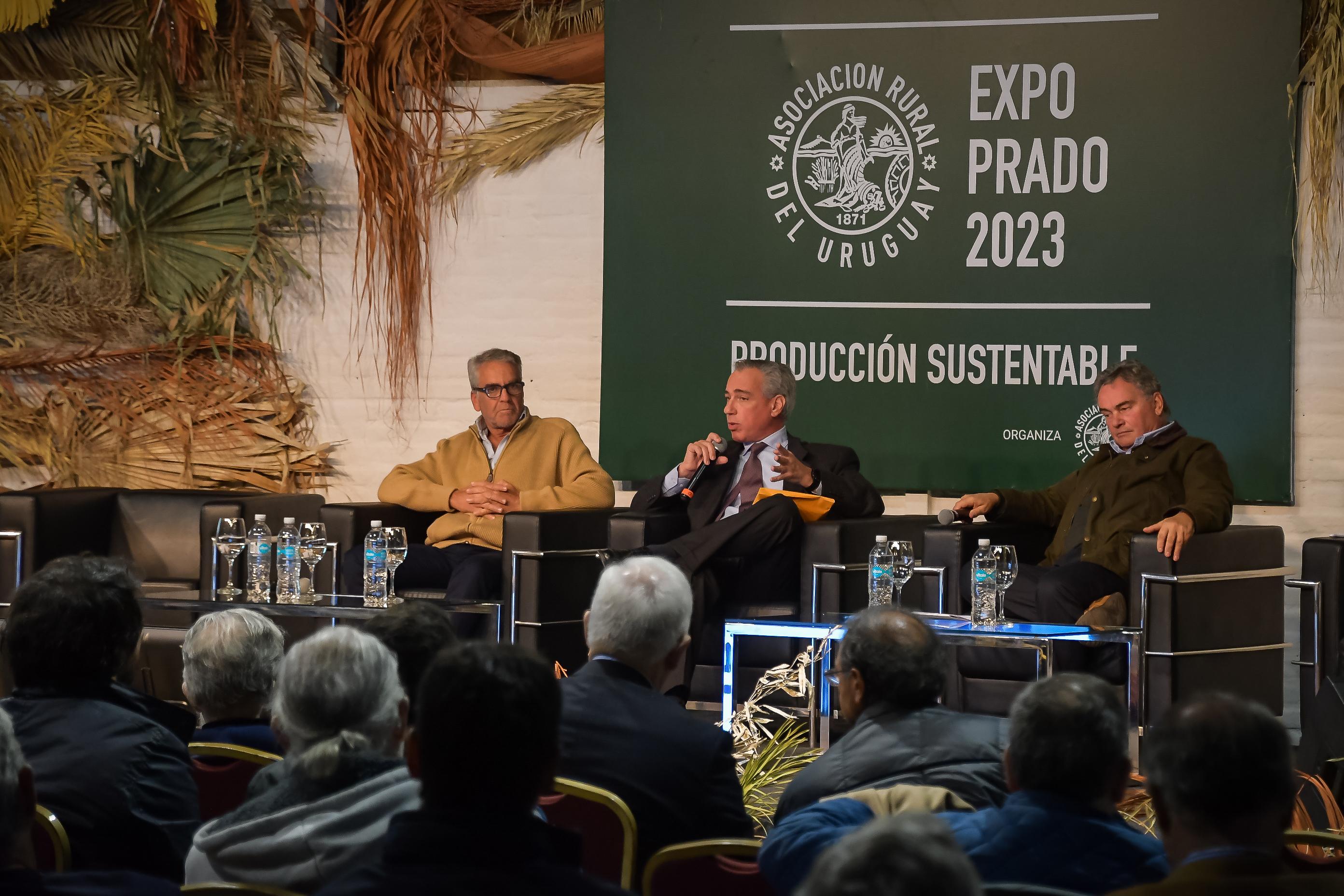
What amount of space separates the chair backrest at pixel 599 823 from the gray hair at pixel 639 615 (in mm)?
381

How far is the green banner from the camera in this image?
5668mm

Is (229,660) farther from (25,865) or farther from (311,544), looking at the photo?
(311,544)

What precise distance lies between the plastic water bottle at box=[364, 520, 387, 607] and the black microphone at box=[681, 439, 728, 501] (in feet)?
3.71

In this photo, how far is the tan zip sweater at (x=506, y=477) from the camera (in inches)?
214

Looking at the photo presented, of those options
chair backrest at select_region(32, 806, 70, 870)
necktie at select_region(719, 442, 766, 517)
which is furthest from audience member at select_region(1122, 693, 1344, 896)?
necktie at select_region(719, 442, 766, 517)

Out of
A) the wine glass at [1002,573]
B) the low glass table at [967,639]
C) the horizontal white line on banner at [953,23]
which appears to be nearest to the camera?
the low glass table at [967,639]

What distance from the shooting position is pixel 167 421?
6582 mm

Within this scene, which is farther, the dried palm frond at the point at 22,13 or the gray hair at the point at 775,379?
the dried palm frond at the point at 22,13

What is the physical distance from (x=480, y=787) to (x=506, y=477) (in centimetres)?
420

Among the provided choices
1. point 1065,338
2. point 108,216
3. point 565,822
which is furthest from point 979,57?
point 565,822

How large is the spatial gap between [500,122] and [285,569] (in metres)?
2.53

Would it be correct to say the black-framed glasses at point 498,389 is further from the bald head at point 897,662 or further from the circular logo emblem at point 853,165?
the bald head at point 897,662

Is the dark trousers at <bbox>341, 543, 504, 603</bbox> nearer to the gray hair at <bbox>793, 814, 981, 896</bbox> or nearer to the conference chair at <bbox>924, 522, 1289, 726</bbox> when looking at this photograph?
the conference chair at <bbox>924, 522, 1289, 726</bbox>

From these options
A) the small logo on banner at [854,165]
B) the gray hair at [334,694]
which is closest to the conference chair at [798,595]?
the small logo on banner at [854,165]
